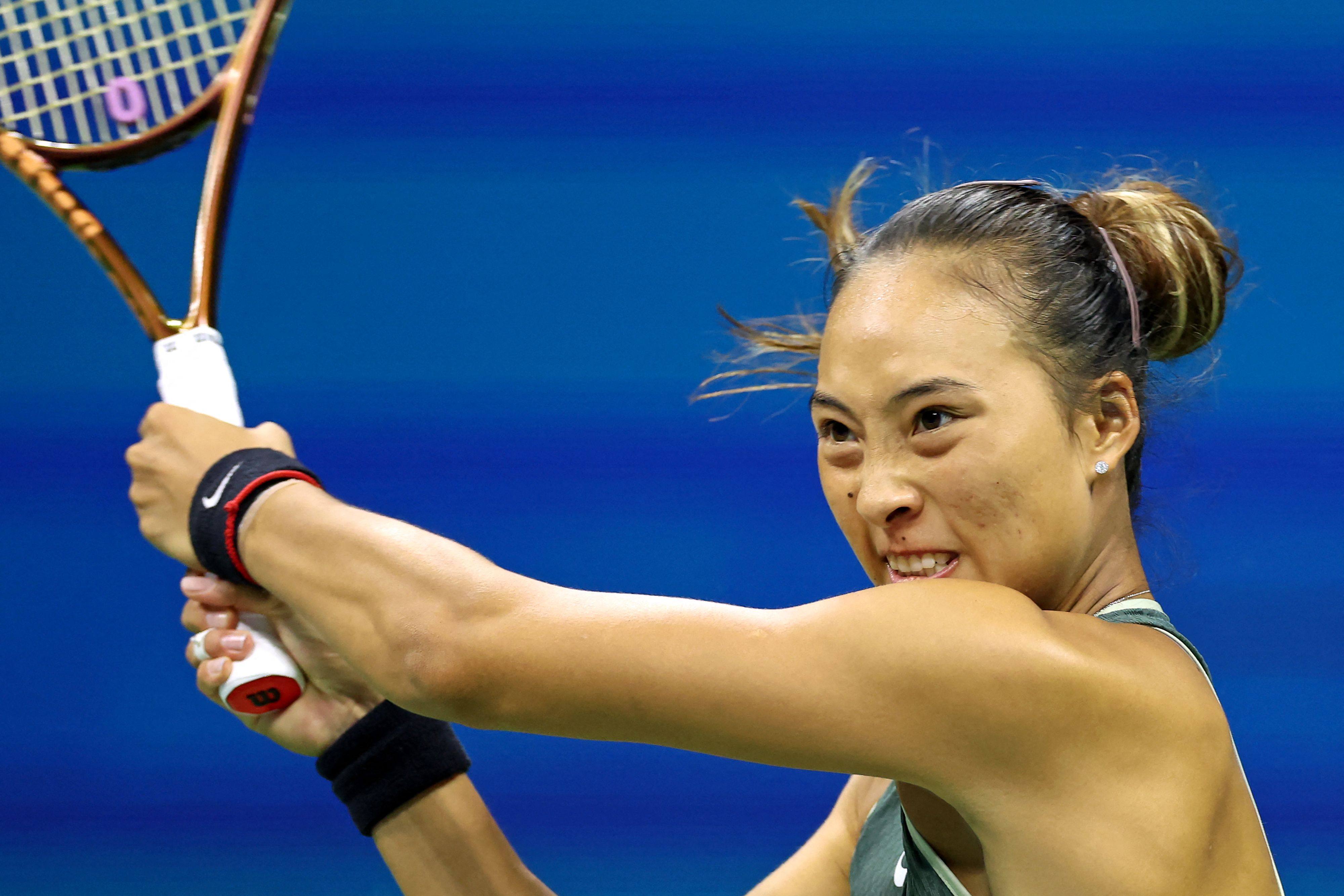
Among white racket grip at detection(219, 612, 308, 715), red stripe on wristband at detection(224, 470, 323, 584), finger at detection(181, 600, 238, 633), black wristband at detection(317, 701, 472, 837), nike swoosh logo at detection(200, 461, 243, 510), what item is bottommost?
black wristband at detection(317, 701, 472, 837)

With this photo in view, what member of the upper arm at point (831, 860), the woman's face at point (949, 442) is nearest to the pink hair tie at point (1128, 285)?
the woman's face at point (949, 442)

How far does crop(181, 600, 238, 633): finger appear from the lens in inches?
45.1

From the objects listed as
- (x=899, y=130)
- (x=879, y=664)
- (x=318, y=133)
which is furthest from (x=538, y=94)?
(x=879, y=664)

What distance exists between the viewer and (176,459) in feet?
3.76

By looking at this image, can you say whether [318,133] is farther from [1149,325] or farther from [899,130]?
[1149,325]

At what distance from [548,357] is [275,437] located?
89 cm

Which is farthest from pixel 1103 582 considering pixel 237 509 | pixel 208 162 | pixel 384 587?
pixel 208 162

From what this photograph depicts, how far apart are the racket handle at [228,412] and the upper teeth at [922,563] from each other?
1.88 feet

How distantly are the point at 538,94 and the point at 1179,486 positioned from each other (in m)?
1.18

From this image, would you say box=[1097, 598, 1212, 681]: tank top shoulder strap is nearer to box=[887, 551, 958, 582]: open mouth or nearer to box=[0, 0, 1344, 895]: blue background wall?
box=[887, 551, 958, 582]: open mouth

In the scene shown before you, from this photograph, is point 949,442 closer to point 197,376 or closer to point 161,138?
point 197,376

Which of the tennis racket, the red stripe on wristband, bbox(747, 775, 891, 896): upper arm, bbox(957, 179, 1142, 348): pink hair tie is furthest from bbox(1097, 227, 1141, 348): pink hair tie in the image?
the tennis racket

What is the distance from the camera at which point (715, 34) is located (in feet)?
6.72

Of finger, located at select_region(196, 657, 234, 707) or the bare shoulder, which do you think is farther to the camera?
finger, located at select_region(196, 657, 234, 707)
